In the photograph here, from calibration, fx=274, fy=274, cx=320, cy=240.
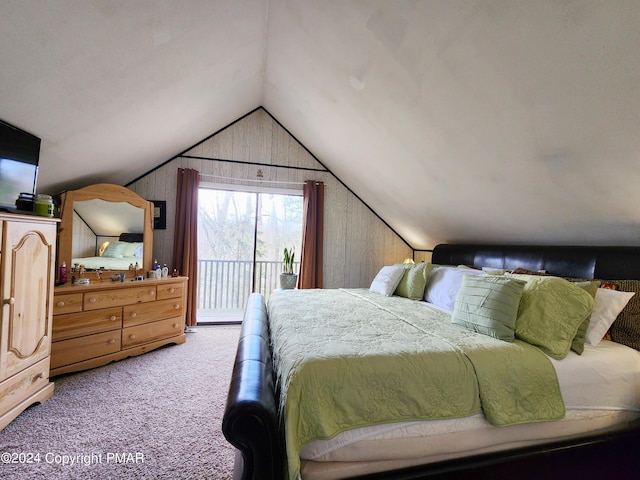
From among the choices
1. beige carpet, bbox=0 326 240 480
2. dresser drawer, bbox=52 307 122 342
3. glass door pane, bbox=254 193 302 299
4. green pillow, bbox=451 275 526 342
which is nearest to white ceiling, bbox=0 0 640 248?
green pillow, bbox=451 275 526 342

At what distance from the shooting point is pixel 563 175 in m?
1.78

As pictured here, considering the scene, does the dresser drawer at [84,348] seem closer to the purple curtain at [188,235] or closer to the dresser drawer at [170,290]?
the dresser drawer at [170,290]

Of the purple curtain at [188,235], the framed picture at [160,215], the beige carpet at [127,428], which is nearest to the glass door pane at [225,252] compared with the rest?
the purple curtain at [188,235]

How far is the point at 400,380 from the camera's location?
1198mm

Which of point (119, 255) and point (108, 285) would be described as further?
point (119, 255)

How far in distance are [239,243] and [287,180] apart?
4.03 ft

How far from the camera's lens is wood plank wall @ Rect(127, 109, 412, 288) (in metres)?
3.69

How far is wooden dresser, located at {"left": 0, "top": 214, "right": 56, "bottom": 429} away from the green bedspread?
1691mm

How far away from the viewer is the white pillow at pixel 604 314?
62.0 inches

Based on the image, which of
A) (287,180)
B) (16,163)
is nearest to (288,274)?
(287,180)

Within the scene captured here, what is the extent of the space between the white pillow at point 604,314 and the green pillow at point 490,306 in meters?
0.41

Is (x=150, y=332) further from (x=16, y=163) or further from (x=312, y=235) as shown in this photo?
(x=312, y=235)

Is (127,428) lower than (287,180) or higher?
lower

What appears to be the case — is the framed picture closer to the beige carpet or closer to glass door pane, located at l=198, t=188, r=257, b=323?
glass door pane, located at l=198, t=188, r=257, b=323
